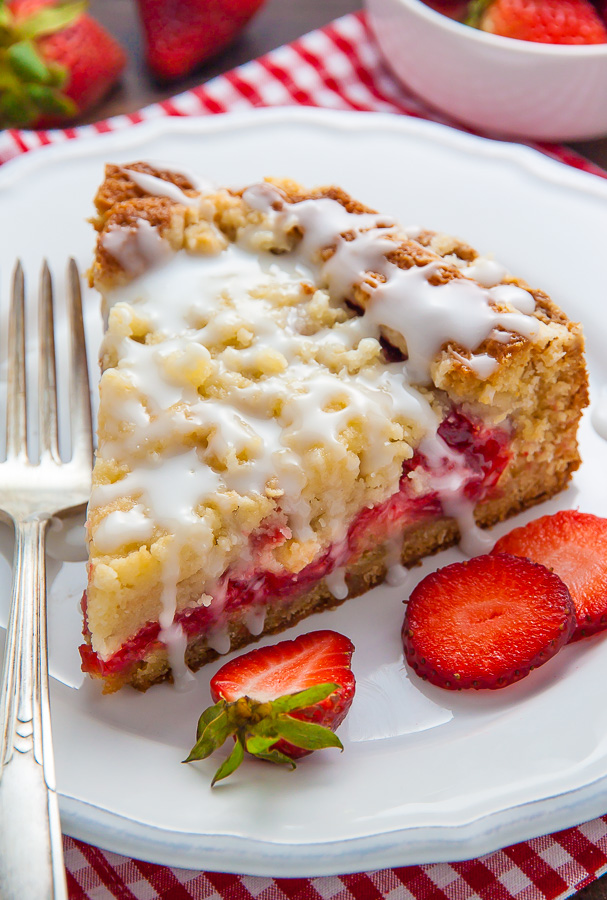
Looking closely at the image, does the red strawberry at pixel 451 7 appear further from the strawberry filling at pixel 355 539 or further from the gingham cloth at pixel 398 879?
the gingham cloth at pixel 398 879

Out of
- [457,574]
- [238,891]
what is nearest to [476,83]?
[457,574]

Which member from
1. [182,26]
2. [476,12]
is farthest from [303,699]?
[182,26]

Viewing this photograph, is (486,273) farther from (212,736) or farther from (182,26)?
(182,26)

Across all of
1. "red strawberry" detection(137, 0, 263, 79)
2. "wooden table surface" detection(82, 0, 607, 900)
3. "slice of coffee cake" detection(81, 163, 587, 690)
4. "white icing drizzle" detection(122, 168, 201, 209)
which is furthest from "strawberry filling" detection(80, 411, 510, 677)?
"red strawberry" detection(137, 0, 263, 79)

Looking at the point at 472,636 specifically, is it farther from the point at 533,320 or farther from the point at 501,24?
the point at 501,24

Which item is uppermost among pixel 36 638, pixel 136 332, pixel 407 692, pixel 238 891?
pixel 136 332

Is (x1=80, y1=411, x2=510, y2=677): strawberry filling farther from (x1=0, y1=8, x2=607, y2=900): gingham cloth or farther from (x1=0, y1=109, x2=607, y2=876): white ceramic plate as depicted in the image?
(x1=0, y1=8, x2=607, y2=900): gingham cloth
